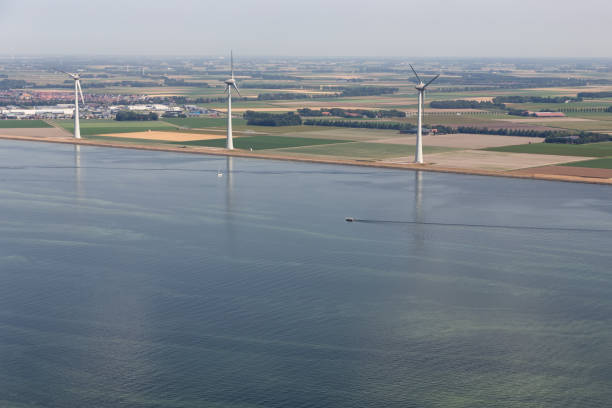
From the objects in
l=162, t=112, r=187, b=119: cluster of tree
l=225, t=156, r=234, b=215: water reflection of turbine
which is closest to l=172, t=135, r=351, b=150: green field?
l=225, t=156, r=234, b=215: water reflection of turbine

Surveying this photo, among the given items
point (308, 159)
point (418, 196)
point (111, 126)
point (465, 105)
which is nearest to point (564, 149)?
point (308, 159)

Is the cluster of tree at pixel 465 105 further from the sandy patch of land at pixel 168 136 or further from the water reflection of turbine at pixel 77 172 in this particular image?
the water reflection of turbine at pixel 77 172

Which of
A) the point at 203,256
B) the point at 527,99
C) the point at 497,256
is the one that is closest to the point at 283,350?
the point at 203,256

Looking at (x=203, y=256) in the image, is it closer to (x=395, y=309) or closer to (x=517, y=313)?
(x=395, y=309)

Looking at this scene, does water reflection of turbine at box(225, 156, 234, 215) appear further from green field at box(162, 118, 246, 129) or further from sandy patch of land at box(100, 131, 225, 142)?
green field at box(162, 118, 246, 129)

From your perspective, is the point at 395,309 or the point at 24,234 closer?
the point at 395,309

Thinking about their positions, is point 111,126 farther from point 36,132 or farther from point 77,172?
point 77,172
